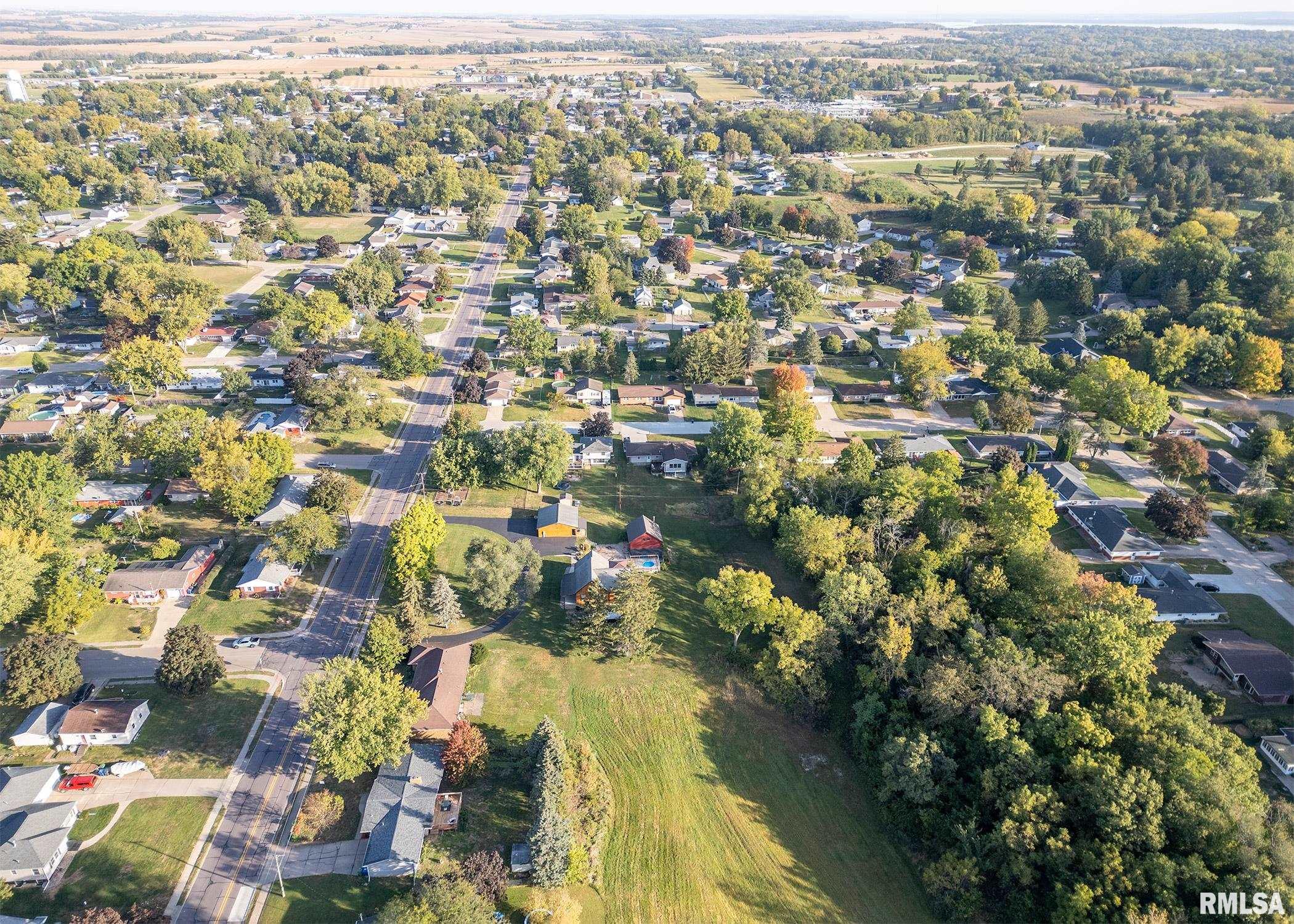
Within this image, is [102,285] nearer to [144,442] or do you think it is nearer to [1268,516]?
[144,442]

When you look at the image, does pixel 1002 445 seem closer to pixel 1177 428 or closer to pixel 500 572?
pixel 1177 428

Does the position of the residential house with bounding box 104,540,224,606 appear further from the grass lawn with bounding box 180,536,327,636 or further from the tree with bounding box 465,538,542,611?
the tree with bounding box 465,538,542,611

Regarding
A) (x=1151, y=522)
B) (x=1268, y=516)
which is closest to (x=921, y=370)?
(x=1151, y=522)

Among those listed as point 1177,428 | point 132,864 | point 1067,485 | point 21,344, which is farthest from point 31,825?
point 1177,428

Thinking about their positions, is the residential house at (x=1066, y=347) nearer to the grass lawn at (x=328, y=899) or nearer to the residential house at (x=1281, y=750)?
the residential house at (x=1281, y=750)

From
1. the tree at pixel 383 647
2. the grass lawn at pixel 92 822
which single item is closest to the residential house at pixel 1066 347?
the tree at pixel 383 647
